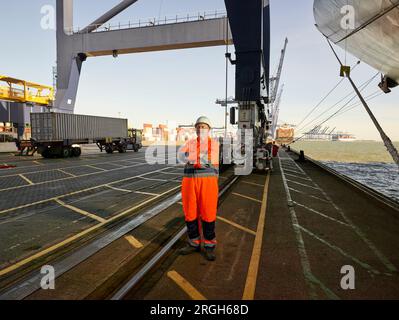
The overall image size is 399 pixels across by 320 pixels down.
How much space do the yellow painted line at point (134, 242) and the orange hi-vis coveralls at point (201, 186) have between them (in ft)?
3.27

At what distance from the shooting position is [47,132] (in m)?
22.9

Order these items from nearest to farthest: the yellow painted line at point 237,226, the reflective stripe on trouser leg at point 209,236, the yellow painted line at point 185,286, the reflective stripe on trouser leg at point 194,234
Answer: the yellow painted line at point 185,286
the reflective stripe on trouser leg at point 209,236
the reflective stripe on trouser leg at point 194,234
the yellow painted line at point 237,226

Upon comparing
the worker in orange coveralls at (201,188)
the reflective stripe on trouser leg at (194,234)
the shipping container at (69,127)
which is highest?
the shipping container at (69,127)

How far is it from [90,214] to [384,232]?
6674 mm

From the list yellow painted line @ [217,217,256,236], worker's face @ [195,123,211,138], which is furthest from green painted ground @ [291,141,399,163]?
worker's face @ [195,123,211,138]

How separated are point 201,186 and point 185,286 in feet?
4.75

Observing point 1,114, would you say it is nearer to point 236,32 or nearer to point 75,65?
point 75,65

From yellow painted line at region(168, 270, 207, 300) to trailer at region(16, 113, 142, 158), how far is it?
2256 cm

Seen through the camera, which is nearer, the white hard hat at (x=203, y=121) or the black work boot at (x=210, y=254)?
the black work boot at (x=210, y=254)

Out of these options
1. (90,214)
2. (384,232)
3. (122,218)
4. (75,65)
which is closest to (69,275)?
(122,218)

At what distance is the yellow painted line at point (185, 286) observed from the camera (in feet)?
10.8

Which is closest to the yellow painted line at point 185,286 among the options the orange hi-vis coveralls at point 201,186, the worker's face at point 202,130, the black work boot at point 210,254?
the black work boot at point 210,254

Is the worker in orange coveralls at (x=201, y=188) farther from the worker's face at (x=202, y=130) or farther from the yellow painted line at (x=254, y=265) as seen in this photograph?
the yellow painted line at (x=254, y=265)

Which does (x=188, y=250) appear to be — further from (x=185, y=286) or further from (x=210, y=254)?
(x=185, y=286)
